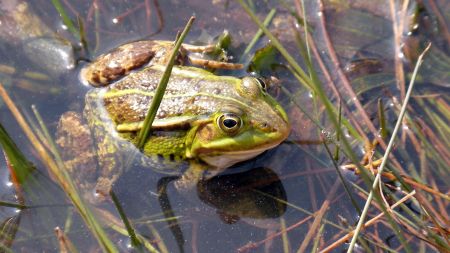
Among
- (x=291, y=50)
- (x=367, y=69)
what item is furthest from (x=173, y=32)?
(x=367, y=69)

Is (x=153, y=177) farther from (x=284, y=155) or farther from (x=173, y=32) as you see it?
(x=173, y=32)

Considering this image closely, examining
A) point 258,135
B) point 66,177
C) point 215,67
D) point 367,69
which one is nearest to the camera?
point 66,177

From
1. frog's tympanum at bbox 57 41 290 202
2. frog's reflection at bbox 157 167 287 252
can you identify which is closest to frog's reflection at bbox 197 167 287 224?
frog's reflection at bbox 157 167 287 252

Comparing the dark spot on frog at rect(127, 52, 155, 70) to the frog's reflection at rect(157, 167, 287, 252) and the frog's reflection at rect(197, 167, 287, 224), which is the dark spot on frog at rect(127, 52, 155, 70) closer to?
the frog's reflection at rect(157, 167, 287, 252)

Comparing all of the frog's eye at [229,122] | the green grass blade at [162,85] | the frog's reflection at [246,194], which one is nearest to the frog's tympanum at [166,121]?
the frog's eye at [229,122]

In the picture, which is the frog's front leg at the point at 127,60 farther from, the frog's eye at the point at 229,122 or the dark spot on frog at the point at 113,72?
the frog's eye at the point at 229,122
